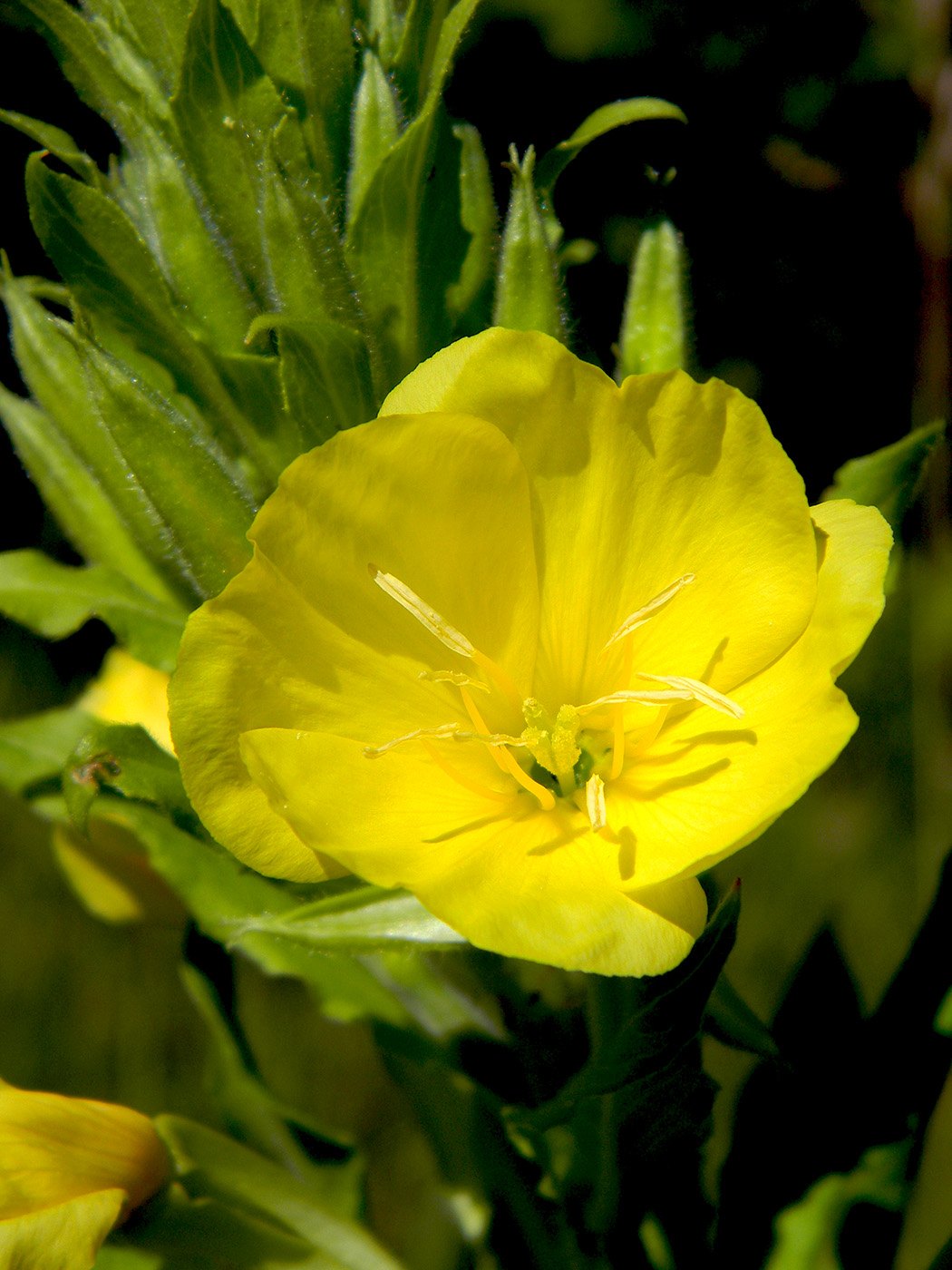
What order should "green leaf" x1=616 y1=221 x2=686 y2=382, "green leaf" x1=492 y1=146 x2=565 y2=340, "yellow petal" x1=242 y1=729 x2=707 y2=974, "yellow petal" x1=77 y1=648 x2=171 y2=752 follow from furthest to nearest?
"yellow petal" x1=77 y1=648 x2=171 y2=752
"green leaf" x1=616 y1=221 x2=686 y2=382
"green leaf" x1=492 y1=146 x2=565 y2=340
"yellow petal" x1=242 y1=729 x2=707 y2=974

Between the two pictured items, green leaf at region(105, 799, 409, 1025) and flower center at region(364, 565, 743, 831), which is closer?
flower center at region(364, 565, 743, 831)

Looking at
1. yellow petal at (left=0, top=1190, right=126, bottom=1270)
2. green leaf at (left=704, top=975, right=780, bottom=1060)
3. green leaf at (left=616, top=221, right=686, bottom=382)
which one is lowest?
green leaf at (left=704, top=975, right=780, bottom=1060)

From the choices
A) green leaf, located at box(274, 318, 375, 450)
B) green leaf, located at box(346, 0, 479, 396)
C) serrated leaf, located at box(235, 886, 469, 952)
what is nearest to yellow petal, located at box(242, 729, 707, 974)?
serrated leaf, located at box(235, 886, 469, 952)

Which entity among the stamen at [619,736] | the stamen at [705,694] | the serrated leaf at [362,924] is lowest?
the serrated leaf at [362,924]

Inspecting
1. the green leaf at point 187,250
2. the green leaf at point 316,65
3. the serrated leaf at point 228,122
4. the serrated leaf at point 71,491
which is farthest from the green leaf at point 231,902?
the green leaf at point 316,65

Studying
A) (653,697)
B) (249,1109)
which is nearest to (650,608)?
(653,697)

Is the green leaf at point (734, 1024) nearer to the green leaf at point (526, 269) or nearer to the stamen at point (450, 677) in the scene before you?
the stamen at point (450, 677)

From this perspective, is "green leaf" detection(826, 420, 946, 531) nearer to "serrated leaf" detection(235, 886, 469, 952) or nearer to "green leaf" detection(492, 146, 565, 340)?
"green leaf" detection(492, 146, 565, 340)
